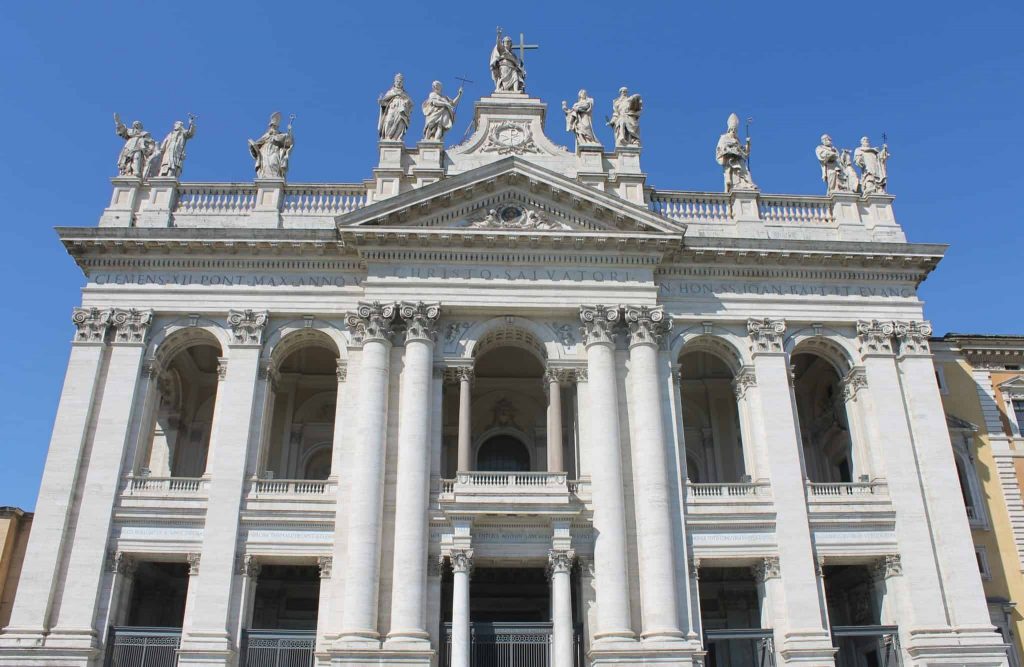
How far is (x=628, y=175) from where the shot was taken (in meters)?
30.4

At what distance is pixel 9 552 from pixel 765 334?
25393 millimetres

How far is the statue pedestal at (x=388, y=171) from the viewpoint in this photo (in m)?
29.9

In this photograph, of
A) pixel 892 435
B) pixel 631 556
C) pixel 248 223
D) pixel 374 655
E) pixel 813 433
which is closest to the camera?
pixel 374 655

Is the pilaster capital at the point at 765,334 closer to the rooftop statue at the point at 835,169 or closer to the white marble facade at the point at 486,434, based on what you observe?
the white marble facade at the point at 486,434

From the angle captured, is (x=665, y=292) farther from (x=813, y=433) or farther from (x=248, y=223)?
(x=248, y=223)

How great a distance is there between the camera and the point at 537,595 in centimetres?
2947

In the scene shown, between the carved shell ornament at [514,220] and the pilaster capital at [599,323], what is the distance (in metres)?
2.77

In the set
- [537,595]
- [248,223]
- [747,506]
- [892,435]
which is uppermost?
[248,223]

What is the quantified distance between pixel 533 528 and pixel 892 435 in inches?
436

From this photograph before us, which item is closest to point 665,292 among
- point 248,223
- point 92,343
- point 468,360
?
point 468,360

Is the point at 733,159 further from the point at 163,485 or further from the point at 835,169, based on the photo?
the point at 163,485

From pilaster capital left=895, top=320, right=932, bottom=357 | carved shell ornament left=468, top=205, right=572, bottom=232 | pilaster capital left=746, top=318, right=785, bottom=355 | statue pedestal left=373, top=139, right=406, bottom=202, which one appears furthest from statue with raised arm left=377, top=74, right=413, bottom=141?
pilaster capital left=895, top=320, right=932, bottom=357

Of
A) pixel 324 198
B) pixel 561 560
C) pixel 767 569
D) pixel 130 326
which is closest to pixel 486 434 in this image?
pixel 561 560

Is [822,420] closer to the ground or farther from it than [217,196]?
closer to the ground
